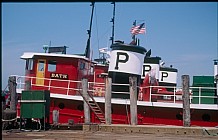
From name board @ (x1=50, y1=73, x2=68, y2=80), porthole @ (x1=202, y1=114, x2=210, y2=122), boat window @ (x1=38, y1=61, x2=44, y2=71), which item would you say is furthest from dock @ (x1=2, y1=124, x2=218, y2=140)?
boat window @ (x1=38, y1=61, x2=44, y2=71)

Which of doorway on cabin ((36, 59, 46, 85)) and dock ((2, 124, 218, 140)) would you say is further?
doorway on cabin ((36, 59, 46, 85))

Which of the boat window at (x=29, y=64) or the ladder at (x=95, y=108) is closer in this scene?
the ladder at (x=95, y=108)

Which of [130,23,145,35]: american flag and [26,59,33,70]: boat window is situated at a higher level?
[130,23,145,35]: american flag

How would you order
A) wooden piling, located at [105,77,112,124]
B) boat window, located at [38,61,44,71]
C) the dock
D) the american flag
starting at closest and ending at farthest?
the dock → wooden piling, located at [105,77,112,124] → boat window, located at [38,61,44,71] → the american flag

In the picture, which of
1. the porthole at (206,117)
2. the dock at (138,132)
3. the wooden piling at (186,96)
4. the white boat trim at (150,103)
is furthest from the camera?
the porthole at (206,117)

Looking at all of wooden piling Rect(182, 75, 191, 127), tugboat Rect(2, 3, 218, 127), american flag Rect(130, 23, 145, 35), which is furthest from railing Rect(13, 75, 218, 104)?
american flag Rect(130, 23, 145, 35)

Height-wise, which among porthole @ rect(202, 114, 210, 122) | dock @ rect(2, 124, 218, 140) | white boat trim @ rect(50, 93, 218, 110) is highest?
white boat trim @ rect(50, 93, 218, 110)

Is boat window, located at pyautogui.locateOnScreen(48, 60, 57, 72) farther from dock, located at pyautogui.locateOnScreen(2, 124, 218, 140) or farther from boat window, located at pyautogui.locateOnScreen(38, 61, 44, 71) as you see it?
dock, located at pyautogui.locateOnScreen(2, 124, 218, 140)

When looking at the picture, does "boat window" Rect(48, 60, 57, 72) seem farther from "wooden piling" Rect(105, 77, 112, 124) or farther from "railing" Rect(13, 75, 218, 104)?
"wooden piling" Rect(105, 77, 112, 124)

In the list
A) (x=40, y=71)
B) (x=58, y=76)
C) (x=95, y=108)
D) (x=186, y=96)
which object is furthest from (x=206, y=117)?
(x=40, y=71)

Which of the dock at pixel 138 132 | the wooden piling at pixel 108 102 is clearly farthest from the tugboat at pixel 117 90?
the dock at pixel 138 132

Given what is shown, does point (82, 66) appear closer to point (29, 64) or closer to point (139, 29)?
point (29, 64)

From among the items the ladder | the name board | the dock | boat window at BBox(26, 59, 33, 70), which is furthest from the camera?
boat window at BBox(26, 59, 33, 70)

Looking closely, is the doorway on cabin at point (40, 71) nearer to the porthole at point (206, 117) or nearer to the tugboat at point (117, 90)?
the tugboat at point (117, 90)
